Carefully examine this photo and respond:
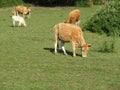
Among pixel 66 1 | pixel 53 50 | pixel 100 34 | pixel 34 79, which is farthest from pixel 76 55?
pixel 66 1

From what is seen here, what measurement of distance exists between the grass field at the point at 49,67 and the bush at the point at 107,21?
1.81m

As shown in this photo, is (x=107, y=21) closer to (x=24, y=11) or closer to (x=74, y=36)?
(x=74, y=36)

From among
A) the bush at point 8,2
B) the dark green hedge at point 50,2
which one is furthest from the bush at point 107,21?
the bush at point 8,2

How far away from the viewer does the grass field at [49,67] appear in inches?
404

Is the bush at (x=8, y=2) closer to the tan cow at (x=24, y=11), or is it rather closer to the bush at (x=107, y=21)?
the tan cow at (x=24, y=11)

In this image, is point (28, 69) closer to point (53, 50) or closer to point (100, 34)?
point (53, 50)

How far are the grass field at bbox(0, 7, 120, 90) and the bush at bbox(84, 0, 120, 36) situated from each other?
5.95 feet

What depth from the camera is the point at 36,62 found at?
41.6 ft

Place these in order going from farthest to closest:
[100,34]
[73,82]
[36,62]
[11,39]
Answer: [100,34] < [11,39] < [36,62] < [73,82]

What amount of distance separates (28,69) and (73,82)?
173 cm

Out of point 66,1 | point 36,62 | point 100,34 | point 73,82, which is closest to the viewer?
point 73,82

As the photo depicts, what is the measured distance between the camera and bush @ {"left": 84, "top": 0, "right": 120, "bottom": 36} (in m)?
19.7

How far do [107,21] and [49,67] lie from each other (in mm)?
8507

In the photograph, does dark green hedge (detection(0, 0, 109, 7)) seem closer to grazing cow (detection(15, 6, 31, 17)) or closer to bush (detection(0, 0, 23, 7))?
bush (detection(0, 0, 23, 7))
